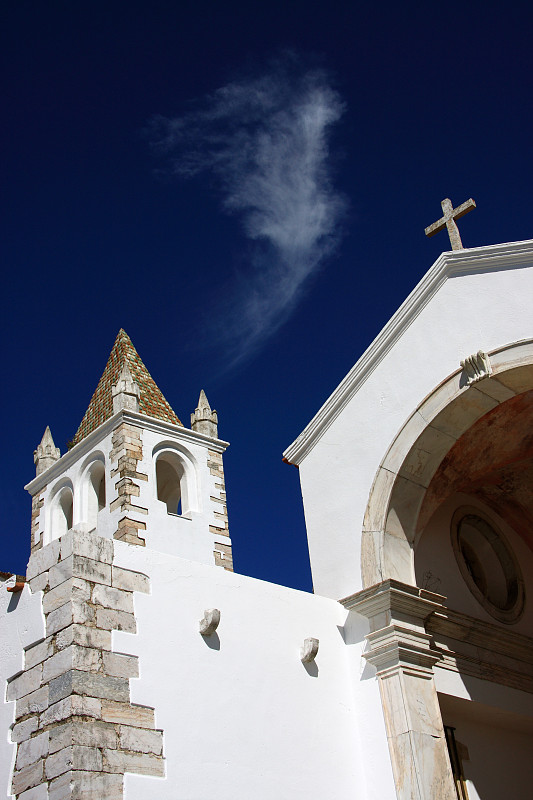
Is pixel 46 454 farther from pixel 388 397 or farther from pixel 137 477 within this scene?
pixel 388 397

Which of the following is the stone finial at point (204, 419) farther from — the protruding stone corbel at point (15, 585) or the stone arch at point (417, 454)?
the protruding stone corbel at point (15, 585)

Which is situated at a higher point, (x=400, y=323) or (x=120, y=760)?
(x=400, y=323)

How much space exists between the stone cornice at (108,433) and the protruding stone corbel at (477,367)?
8510mm

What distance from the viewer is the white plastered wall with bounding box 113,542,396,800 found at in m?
7.19

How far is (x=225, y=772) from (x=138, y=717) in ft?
3.31

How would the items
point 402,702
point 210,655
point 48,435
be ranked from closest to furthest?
point 210,655 < point 402,702 < point 48,435

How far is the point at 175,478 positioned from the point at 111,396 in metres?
2.28

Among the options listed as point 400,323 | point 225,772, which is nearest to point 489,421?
point 400,323

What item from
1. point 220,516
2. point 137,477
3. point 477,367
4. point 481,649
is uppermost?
point 137,477

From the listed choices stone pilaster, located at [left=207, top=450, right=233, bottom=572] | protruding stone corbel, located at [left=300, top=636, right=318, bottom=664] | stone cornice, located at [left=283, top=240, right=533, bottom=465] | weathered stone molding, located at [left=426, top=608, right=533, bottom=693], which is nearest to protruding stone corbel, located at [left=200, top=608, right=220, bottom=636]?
protruding stone corbel, located at [left=300, top=636, right=318, bottom=664]

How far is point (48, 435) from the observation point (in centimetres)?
1905

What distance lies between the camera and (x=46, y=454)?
1873 cm

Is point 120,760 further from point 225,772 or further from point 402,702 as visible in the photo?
point 402,702

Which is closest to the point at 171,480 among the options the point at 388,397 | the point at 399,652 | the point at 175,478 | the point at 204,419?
the point at 175,478
